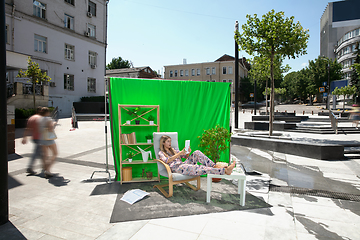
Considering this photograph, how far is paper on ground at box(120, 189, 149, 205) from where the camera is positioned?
13.3 feet

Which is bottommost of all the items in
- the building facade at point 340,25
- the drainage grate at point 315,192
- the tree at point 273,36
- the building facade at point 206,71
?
the drainage grate at point 315,192

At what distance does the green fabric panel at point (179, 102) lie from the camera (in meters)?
5.30

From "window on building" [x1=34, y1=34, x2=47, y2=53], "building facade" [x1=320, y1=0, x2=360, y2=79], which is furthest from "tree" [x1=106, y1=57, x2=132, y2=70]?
"building facade" [x1=320, y1=0, x2=360, y2=79]

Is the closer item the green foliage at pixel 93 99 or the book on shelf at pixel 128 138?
the book on shelf at pixel 128 138

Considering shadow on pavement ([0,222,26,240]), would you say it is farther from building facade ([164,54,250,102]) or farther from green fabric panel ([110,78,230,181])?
building facade ([164,54,250,102])

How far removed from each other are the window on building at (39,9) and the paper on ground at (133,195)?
2436 cm

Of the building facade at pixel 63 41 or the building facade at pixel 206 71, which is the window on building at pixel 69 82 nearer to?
the building facade at pixel 63 41

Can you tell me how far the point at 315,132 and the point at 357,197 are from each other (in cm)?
970

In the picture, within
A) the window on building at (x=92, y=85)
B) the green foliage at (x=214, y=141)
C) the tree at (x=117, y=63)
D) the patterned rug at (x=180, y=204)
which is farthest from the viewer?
the tree at (x=117, y=63)

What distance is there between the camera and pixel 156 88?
Answer: 548 centimetres

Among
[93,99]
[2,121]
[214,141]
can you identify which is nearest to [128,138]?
[214,141]

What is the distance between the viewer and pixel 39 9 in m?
21.9

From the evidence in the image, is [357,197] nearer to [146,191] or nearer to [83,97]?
[146,191]

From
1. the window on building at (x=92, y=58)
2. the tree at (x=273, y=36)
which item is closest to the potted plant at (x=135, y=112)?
the tree at (x=273, y=36)
